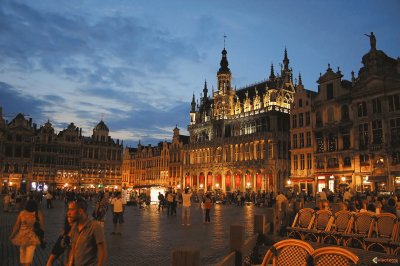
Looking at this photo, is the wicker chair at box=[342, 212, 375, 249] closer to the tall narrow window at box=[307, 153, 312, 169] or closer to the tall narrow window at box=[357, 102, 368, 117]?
the tall narrow window at box=[357, 102, 368, 117]

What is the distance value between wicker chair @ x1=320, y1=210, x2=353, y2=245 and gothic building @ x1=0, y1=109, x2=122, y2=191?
8243 centimetres

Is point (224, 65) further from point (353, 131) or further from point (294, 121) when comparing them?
point (353, 131)

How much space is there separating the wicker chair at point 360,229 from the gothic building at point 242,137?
186 ft

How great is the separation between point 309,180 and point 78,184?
2600 inches

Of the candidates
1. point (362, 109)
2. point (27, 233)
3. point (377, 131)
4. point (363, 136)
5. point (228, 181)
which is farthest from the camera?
point (228, 181)

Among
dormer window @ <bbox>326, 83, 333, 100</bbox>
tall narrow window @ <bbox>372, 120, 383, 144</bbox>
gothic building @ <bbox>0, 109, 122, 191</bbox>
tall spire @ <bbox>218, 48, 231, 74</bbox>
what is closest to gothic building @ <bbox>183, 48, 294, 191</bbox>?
tall spire @ <bbox>218, 48, 231, 74</bbox>

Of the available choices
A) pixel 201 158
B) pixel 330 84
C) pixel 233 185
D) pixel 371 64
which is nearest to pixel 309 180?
pixel 330 84

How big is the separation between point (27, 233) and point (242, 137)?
68060 millimetres

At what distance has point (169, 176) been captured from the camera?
95875mm

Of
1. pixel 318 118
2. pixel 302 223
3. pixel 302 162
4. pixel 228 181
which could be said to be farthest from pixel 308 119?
pixel 302 223

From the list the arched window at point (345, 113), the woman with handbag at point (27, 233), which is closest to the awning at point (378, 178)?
the arched window at point (345, 113)

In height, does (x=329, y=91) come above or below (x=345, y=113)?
above

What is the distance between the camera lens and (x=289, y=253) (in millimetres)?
6227

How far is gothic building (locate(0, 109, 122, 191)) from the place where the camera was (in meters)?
89.6
